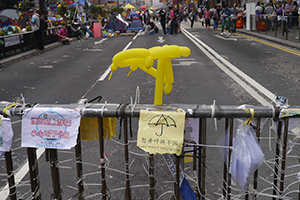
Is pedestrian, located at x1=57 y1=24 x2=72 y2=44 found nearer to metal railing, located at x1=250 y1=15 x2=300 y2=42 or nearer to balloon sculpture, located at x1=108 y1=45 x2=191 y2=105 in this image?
metal railing, located at x1=250 y1=15 x2=300 y2=42

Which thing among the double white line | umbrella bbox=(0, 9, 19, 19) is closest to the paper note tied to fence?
the double white line

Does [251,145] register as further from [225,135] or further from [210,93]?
[210,93]

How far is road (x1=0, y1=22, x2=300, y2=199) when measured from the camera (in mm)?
3730

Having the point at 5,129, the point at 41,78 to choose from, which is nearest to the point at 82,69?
the point at 41,78

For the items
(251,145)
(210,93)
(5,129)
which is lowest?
(210,93)

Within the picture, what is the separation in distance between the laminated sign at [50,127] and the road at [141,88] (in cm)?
24

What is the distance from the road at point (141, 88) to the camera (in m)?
3.73

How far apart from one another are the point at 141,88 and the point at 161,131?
20.6ft

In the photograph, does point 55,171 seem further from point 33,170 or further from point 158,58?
point 158,58

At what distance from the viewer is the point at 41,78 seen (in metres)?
10.5

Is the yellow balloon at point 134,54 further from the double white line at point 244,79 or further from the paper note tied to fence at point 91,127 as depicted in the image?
the double white line at point 244,79

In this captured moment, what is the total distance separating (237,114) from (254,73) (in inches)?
317

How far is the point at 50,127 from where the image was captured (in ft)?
7.88

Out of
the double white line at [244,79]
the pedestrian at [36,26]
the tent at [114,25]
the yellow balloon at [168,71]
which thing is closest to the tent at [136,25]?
the tent at [114,25]
